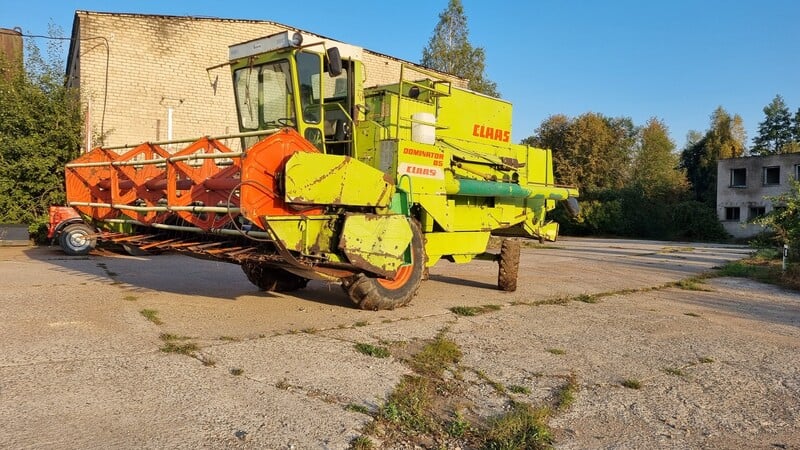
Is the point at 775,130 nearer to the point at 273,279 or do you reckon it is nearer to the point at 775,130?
the point at 775,130

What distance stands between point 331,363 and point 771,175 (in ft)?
137

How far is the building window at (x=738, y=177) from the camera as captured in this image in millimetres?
39531

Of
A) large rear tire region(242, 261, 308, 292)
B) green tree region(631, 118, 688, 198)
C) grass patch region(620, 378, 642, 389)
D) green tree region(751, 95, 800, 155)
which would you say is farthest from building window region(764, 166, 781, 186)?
grass patch region(620, 378, 642, 389)

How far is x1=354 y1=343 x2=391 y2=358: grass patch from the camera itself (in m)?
5.37

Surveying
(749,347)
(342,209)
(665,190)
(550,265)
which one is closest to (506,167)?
(342,209)

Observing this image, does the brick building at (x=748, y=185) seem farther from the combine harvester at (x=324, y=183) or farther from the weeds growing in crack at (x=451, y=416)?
the weeds growing in crack at (x=451, y=416)

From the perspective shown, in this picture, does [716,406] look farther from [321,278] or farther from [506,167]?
[506,167]

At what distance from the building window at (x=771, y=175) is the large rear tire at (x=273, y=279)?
39.0m

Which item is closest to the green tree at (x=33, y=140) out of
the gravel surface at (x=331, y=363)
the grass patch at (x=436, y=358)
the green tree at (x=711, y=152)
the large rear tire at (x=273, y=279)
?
the gravel surface at (x=331, y=363)

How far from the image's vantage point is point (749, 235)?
3694 cm

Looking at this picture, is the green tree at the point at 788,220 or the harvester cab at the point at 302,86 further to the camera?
the green tree at the point at 788,220

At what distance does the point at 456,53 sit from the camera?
3953 cm

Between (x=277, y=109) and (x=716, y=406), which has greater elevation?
(x=277, y=109)

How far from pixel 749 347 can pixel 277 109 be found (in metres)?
6.14
